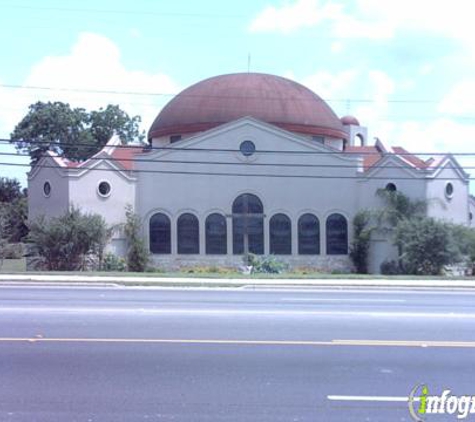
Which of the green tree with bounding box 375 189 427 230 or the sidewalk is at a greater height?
the green tree with bounding box 375 189 427 230

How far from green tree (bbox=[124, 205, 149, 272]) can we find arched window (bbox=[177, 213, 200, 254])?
2.09 metres

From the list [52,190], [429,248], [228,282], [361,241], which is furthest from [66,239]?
[429,248]

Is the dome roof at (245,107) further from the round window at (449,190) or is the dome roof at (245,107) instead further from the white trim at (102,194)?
the round window at (449,190)

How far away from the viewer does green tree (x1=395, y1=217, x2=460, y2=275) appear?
1277 inches

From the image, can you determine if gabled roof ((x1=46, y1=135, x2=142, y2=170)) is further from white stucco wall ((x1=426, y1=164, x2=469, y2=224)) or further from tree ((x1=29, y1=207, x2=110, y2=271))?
white stucco wall ((x1=426, y1=164, x2=469, y2=224))

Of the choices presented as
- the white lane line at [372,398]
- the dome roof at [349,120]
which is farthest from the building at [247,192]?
the white lane line at [372,398]

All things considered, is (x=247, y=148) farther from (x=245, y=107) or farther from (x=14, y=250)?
(x=14, y=250)

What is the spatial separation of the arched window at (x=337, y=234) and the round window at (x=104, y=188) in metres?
11.9

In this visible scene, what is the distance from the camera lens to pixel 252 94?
4281cm

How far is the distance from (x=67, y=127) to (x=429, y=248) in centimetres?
4560

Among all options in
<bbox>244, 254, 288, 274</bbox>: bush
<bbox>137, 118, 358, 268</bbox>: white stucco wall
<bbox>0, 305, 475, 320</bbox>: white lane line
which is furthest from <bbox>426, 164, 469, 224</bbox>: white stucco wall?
<bbox>0, 305, 475, 320</bbox>: white lane line

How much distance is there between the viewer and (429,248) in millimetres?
32719

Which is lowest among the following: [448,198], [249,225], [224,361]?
[224,361]

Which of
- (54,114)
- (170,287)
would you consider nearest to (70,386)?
(170,287)
